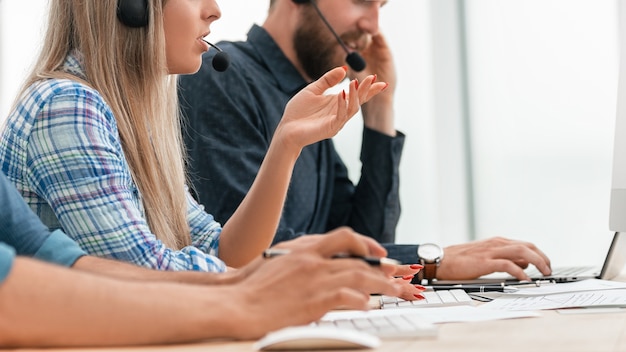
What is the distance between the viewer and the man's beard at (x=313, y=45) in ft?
7.18

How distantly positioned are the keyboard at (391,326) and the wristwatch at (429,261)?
67cm

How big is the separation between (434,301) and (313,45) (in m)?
1.22

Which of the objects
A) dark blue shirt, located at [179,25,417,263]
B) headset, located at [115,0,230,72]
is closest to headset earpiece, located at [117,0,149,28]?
headset, located at [115,0,230,72]

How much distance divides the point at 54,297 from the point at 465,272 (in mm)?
1017

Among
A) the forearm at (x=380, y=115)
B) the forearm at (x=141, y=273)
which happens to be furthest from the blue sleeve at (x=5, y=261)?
the forearm at (x=380, y=115)

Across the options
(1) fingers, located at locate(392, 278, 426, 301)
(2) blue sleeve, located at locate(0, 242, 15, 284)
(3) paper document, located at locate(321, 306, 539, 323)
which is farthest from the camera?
(1) fingers, located at locate(392, 278, 426, 301)

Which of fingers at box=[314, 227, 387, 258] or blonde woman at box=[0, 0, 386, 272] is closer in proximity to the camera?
fingers at box=[314, 227, 387, 258]

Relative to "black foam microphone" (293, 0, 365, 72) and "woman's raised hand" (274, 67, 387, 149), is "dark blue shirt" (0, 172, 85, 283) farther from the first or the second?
"black foam microphone" (293, 0, 365, 72)

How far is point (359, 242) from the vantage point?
80 cm

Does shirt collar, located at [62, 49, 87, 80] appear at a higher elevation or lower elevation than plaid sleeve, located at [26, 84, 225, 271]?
higher

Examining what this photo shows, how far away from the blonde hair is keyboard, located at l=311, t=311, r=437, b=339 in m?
0.53

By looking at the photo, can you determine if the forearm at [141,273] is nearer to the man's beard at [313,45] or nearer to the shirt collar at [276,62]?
the shirt collar at [276,62]

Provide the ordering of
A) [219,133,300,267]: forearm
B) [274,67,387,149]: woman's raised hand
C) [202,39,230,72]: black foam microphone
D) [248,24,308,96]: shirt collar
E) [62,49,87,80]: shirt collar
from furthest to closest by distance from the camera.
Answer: [248,24,308,96]: shirt collar → [202,39,230,72]: black foam microphone → [219,133,300,267]: forearm → [274,67,387,149]: woman's raised hand → [62,49,87,80]: shirt collar

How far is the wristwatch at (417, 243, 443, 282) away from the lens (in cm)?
152
